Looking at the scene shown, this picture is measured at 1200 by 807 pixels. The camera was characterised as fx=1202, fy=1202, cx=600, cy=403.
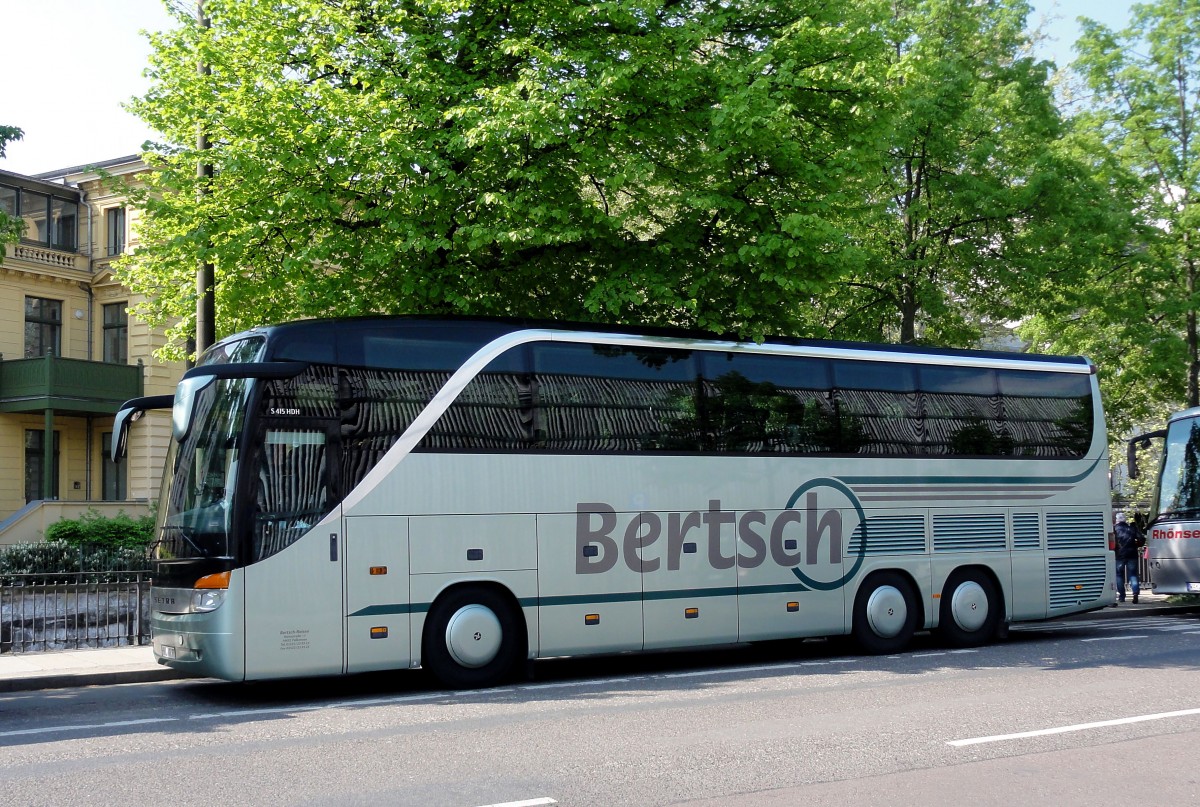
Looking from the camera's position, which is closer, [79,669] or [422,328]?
[422,328]

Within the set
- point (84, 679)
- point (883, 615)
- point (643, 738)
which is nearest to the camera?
point (643, 738)

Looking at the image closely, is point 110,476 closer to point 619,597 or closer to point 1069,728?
point 619,597

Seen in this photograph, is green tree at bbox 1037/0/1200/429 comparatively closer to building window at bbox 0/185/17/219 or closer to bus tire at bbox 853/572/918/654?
bus tire at bbox 853/572/918/654

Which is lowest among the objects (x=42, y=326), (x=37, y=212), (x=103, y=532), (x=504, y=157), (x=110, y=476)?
(x=103, y=532)

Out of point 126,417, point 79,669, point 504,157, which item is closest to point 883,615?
point 504,157

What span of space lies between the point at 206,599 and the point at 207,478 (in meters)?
1.20

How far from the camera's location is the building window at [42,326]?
36.1m

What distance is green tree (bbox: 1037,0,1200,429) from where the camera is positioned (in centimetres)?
2816

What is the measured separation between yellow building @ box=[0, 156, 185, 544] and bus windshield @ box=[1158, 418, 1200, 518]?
84.6 ft

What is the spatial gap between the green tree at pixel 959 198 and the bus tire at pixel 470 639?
43.0 ft

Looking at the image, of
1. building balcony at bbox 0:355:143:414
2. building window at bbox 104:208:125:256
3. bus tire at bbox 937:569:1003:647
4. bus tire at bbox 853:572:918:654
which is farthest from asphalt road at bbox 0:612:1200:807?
building window at bbox 104:208:125:256

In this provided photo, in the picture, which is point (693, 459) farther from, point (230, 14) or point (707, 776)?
point (230, 14)

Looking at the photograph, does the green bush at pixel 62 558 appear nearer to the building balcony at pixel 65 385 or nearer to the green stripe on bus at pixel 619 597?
the building balcony at pixel 65 385

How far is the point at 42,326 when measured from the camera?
119 feet
